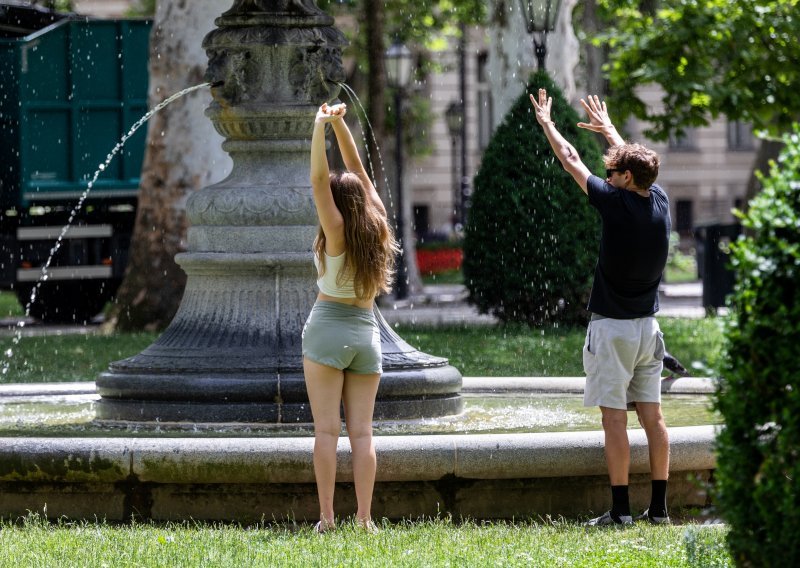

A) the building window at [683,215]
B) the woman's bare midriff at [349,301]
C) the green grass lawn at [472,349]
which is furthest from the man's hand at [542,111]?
the building window at [683,215]

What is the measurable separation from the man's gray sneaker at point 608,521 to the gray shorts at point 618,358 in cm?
45

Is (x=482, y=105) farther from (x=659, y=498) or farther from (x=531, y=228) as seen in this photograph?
(x=659, y=498)

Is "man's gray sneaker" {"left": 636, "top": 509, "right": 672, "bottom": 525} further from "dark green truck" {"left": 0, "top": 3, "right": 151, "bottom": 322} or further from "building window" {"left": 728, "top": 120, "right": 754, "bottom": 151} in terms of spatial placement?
"building window" {"left": 728, "top": 120, "right": 754, "bottom": 151}

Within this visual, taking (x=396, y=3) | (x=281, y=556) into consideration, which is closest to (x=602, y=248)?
(x=281, y=556)

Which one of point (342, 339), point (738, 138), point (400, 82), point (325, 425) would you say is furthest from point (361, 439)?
point (738, 138)

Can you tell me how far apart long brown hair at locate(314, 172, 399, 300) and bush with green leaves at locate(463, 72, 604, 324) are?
9272 mm

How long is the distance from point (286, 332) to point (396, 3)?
25.4 meters

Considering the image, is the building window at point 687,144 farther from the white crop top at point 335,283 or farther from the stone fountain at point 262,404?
the white crop top at point 335,283

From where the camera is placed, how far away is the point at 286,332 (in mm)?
8234

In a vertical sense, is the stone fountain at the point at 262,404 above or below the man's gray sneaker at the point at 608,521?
above

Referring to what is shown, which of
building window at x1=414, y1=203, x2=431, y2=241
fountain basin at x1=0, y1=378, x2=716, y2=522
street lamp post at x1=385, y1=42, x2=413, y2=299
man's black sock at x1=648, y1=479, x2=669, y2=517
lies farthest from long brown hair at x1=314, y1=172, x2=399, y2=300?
building window at x1=414, y1=203, x2=431, y2=241

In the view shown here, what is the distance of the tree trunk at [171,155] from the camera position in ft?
60.5

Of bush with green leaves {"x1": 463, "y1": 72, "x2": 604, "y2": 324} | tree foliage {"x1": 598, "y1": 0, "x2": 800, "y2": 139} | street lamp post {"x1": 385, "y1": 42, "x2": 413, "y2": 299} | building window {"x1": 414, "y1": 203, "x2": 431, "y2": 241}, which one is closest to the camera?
bush with green leaves {"x1": 463, "y1": 72, "x2": 604, "y2": 324}

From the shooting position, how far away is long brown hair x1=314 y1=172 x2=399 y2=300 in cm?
631
